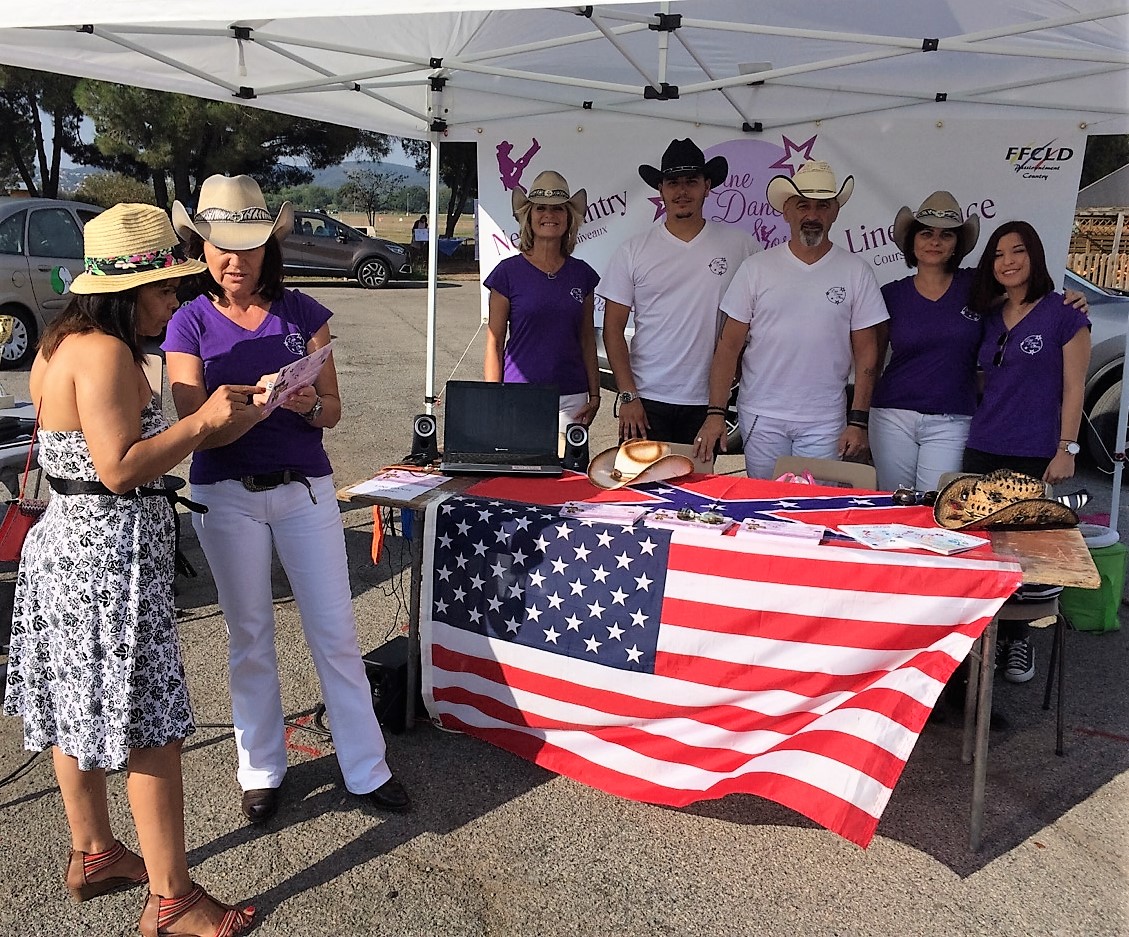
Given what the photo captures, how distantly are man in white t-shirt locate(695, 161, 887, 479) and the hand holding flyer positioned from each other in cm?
195

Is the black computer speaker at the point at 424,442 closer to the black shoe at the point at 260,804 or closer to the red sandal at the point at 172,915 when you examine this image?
the black shoe at the point at 260,804

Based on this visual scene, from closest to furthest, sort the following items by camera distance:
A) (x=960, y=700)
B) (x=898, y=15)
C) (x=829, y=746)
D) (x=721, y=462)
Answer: (x=829, y=746)
(x=960, y=700)
(x=898, y=15)
(x=721, y=462)

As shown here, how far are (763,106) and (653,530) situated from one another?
340 centimetres

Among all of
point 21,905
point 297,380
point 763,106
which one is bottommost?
point 21,905

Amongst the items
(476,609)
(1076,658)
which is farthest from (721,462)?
(476,609)

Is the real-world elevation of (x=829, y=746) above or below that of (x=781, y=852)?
above

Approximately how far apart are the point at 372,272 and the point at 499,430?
642 inches

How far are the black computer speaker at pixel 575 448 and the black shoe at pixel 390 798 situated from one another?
1.36 meters

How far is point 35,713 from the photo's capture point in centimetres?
228

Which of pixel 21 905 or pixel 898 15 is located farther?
pixel 898 15

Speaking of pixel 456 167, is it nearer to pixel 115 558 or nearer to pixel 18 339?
pixel 18 339

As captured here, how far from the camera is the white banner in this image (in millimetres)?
5047

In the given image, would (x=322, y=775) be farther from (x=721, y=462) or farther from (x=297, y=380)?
(x=721, y=462)

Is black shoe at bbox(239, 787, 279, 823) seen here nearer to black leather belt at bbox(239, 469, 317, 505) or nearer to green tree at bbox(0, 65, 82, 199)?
black leather belt at bbox(239, 469, 317, 505)
